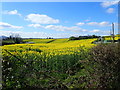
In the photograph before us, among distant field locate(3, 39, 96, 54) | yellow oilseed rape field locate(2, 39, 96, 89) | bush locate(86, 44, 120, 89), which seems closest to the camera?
bush locate(86, 44, 120, 89)

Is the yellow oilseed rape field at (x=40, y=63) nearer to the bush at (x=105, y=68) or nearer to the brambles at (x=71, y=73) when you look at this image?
the brambles at (x=71, y=73)

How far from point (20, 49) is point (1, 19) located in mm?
864

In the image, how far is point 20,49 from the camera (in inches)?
126

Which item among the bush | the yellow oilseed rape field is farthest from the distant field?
the bush

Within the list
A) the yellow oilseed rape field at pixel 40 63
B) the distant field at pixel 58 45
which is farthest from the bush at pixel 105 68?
the distant field at pixel 58 45

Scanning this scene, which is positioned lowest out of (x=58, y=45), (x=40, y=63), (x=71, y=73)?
(x=71, y=73)

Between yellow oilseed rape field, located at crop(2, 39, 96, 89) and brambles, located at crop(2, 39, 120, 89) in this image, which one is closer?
brambles, located at crop(2, 39, 120, 89)

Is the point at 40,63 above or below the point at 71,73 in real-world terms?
Answer: above

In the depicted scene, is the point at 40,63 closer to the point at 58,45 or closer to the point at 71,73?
the point at 71,73

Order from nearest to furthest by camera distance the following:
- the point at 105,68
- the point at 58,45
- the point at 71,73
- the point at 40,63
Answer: the point at 105,68
the point at 71,73
the point at 40,63
the point at 58,45

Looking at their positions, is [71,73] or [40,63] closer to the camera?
[71,73]

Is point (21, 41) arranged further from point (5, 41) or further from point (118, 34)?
point (118, 34)

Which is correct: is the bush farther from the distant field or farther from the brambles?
the distant field

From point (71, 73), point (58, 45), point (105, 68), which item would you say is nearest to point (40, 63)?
point (71, 73)
